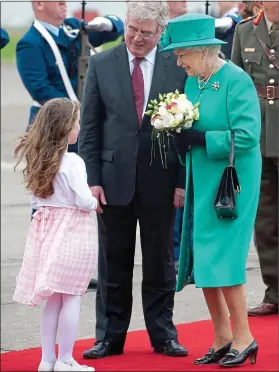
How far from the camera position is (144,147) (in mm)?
6566

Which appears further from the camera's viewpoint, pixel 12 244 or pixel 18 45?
pixel 12 244

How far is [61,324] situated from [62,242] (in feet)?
1.22

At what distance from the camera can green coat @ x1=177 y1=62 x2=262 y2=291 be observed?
6.16 metres

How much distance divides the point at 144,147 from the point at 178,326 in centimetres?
142

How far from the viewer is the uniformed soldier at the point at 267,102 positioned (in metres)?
7.76

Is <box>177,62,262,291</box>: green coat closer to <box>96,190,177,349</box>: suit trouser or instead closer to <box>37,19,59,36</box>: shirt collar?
<box>96,190,177,349</box>: suit trouser

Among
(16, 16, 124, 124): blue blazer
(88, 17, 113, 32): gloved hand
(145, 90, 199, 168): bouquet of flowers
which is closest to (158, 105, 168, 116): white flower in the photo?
(145, 90, 199, 168): bouquet of flowers

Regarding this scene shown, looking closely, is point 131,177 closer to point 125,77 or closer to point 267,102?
point 125,77

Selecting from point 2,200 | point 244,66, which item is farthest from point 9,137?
point 244,66

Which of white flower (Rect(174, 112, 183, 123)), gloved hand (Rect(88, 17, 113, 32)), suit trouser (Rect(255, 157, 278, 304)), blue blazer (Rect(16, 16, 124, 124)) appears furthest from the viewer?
gloved hand (Rect(88, 17, 113, 32))

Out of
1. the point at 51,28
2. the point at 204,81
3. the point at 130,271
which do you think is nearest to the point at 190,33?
the point at 204,81

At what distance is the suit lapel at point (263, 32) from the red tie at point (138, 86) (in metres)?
1.36

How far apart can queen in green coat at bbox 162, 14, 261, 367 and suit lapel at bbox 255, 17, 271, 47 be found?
1534 millimetres

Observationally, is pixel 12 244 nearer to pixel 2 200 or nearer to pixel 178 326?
pixel 2 200
